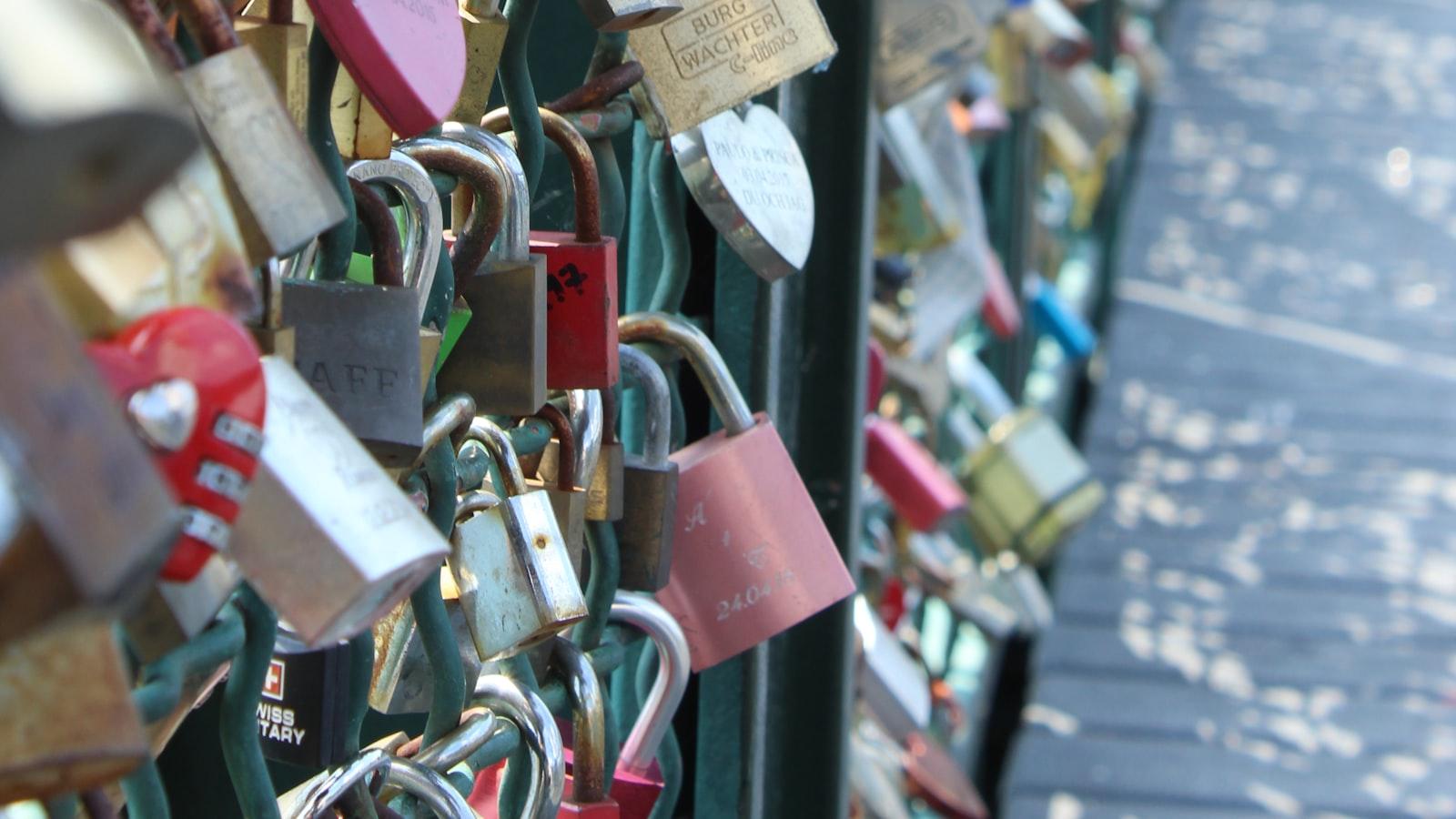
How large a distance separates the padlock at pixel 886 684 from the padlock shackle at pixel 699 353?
472mm

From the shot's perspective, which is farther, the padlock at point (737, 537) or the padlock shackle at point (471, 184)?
the padlock at point (737, 537)

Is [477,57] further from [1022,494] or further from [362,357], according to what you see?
[1022,494]

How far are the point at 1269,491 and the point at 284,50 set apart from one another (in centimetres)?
302

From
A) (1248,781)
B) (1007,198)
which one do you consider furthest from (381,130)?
(1007,198)

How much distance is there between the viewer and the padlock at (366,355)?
508mm

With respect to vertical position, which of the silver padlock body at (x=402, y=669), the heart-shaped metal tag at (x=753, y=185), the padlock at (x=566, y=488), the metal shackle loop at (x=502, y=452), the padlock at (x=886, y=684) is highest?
the heart-shaped metal tag at (x=753, y=185)

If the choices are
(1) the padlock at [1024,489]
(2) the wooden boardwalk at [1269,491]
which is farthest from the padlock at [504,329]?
(2) the wooden boardwalk at [1269,491]

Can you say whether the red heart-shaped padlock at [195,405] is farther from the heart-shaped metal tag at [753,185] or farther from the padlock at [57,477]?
the heart-shaped metal tag at [753,185]

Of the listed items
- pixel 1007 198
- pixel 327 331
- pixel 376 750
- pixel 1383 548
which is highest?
pixel 327 331

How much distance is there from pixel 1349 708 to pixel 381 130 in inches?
86.2

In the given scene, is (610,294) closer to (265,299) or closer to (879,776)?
(265,299)

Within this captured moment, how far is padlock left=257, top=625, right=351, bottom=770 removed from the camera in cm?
58

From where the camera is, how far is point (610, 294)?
69 centimetres

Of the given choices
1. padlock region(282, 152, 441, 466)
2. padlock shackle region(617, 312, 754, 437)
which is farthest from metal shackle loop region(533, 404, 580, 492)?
padlock region(282, 152, 441, 466)
